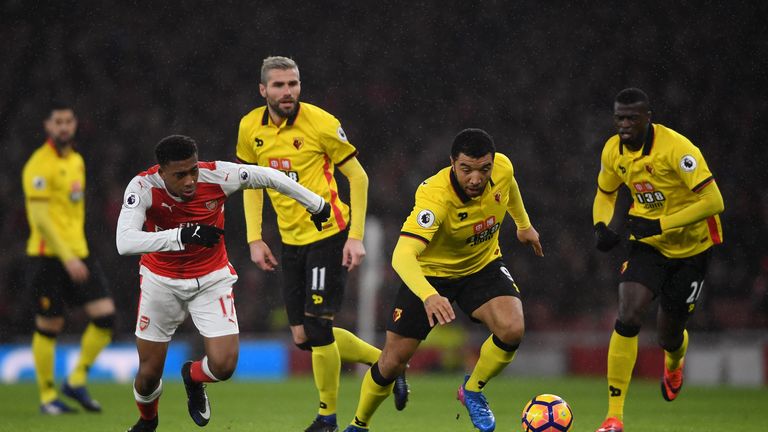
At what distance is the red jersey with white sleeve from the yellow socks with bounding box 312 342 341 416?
960mm

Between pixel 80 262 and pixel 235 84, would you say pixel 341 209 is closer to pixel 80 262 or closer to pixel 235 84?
pixel 80 262

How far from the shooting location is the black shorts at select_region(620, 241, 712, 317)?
7485 millimetres

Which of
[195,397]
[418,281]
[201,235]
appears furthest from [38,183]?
[418,281]

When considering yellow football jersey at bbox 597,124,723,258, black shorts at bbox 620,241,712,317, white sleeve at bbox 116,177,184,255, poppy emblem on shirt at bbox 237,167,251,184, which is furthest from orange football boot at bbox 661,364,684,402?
white sleeve at bbox 116,177,184,255

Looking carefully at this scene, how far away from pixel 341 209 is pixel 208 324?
144 cm

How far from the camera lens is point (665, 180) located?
7438 millimetres

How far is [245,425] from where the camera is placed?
8.17 m

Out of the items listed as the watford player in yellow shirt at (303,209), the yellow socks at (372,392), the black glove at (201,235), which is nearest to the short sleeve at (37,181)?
the watford player in yellow shirt at (303,209)

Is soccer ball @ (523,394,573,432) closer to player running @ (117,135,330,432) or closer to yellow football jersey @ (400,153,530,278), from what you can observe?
yellow football jersey @ (400,153,530,278)

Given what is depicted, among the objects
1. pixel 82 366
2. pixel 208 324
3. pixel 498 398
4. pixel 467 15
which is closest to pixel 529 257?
pixel 467 15

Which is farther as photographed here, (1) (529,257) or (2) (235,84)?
(2) (235,84)

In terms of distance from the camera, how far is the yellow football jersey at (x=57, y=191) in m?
9.43

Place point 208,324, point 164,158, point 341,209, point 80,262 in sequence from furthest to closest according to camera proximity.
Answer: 1. point 80,262
2. point 341,209
3. point 208,324
4. point 164,158

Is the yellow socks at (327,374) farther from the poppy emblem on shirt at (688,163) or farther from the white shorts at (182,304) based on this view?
the poppy emblem on shirt at (688,163)
